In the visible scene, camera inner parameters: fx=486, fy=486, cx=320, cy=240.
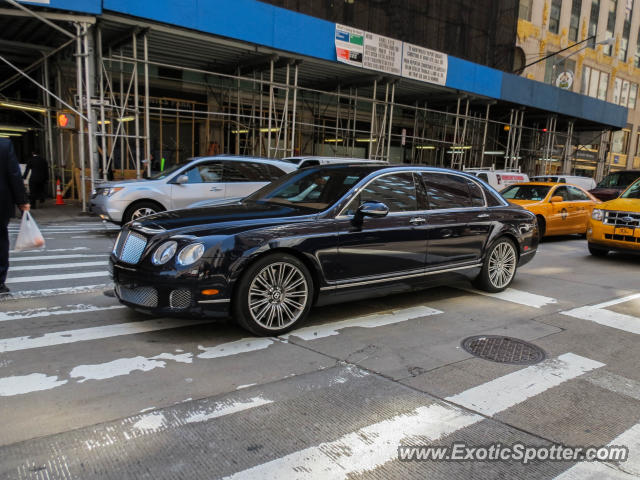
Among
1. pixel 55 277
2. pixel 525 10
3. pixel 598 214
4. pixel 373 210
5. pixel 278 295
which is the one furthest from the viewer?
pixel 525 10

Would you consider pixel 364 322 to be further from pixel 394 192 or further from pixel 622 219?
pixel 622 219

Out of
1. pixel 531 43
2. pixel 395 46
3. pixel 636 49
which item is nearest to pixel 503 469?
pixel 395 46

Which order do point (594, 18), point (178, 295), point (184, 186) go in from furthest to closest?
point (594, 18), point (184, 186), point (178, 295)

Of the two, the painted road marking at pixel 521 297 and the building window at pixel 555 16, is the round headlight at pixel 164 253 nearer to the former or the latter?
the painted road marking at pixel 521 297

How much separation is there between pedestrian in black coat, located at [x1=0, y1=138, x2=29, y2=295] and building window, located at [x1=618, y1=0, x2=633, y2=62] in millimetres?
46134

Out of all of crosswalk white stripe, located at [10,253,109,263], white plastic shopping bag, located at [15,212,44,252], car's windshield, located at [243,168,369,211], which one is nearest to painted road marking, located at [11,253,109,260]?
crosswalk white stripe, located at [10,253,109,263]

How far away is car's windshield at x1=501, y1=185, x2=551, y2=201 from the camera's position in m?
11.9

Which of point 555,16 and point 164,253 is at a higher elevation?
point 555,16

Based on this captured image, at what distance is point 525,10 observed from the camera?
31.6 meters

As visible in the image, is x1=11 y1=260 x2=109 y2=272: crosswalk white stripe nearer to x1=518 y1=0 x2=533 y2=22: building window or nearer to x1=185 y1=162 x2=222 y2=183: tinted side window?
x1=185 y1=162 x2=222 y2=183: tinted side window

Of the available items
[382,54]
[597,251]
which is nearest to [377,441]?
[597,251]

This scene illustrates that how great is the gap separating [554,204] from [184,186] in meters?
8.74

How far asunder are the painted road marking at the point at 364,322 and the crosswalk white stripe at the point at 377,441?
5.05 ft

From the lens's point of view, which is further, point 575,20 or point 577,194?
point 575,20
